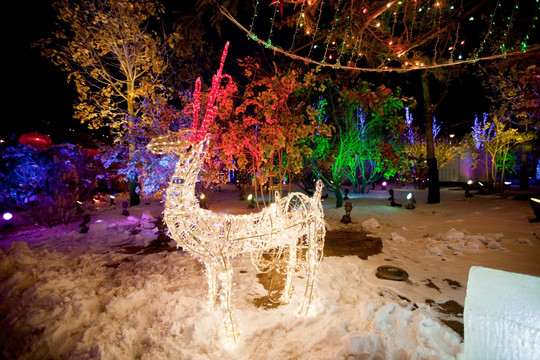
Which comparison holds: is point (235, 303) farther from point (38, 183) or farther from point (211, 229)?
point (38, 183)

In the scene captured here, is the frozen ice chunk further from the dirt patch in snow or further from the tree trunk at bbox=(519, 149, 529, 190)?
the tree trunk at bbox=(519, 149, 529, 190)

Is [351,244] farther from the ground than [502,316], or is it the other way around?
[502,316]

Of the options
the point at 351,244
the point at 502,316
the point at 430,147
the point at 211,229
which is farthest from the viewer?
the point at 430,147

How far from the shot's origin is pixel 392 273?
4.27m

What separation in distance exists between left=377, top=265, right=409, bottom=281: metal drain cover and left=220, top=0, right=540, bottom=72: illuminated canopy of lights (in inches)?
127

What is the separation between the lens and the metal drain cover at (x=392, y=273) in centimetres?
409

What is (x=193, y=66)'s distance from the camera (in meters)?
11.9

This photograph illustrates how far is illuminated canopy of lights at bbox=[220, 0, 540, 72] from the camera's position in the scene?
3.88 meters

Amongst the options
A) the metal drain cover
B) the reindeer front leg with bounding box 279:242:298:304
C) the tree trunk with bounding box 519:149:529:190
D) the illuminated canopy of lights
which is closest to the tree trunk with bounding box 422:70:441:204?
the illuminated canopy of lights

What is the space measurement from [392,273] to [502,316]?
A: 254 centimetres

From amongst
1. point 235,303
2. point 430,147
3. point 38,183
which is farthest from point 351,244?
point 38,183

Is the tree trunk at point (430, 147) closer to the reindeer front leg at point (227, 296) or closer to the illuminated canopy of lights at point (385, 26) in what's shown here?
the illuminated canopy of lights at point (385, 26)

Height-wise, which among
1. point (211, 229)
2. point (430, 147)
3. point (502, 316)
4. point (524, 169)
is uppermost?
point (430, 147)

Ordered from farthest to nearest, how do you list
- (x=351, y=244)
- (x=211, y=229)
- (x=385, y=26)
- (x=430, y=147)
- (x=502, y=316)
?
(x=430, y=147) < (x=385, y=26) < (x=351, y=244) < (x=211, y=229) < (x=502, y=316)
